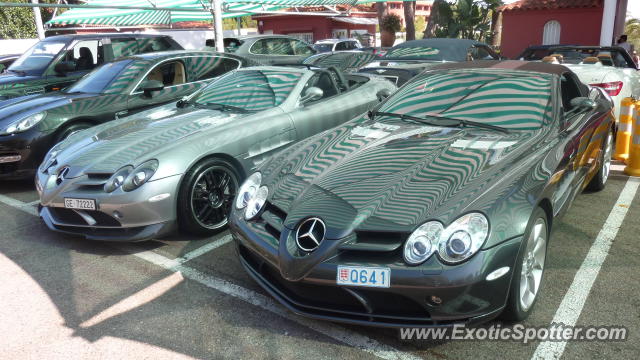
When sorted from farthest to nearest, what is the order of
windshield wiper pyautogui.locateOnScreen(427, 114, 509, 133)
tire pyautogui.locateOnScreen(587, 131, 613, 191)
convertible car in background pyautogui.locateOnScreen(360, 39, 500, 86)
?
convertible car in background pyautogui.locateOnScreen(360, 39, 500, 86), tire pyautogui.locateOnScreen(587, 131, 613, 191), windshield wiper pyautogui.locateOnScreen(427, 114, 509, 133)

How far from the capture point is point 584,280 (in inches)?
135

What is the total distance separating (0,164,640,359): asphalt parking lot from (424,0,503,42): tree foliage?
729 inches

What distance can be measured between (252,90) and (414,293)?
3.39 metres

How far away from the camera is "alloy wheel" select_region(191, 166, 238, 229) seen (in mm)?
4285

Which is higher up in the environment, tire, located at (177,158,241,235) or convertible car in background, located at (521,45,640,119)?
convertible car in background, located at (521,45,640,119)

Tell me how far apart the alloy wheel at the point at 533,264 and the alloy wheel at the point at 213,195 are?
2615mm

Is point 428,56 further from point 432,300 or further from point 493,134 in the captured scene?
point 432,300

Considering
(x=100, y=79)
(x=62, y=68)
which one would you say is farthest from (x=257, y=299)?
(x=62, y=68)

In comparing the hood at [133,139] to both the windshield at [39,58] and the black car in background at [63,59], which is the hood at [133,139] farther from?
the windshield at [39,58]

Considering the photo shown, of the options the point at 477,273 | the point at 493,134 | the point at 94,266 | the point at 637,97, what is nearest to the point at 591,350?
the point at 477,273

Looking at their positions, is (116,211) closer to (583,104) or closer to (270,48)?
(583,104)

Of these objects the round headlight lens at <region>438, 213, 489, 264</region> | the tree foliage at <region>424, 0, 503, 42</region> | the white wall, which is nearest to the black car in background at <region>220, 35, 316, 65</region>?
the round headlight lens at <region>438, 213, 489, 264</region>

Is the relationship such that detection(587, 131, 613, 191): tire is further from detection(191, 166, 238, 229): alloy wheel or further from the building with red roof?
the building with red roof

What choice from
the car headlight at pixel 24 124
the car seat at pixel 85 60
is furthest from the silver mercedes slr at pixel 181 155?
the car seat at pixel 85 60
